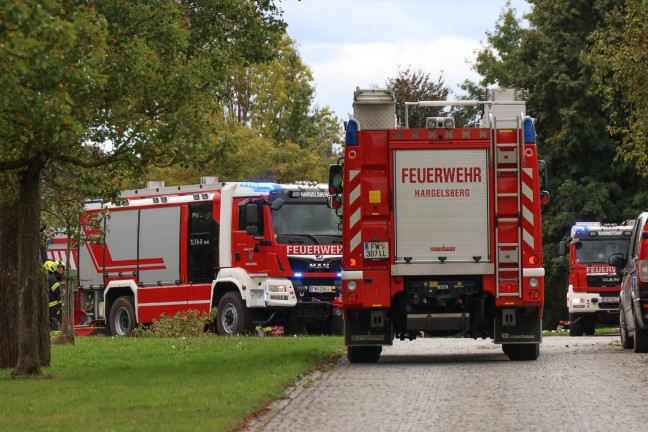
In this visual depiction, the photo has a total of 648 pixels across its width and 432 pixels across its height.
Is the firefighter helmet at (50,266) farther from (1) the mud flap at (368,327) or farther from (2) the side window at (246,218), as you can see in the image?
(1) the mud flap at (368,327)

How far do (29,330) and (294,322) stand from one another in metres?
13.5

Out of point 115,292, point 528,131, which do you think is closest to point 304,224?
point 115,292

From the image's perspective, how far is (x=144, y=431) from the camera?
11.4 metres

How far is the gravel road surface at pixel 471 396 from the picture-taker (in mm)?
12141

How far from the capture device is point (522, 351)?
20.0 metres

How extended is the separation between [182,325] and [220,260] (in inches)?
97.0

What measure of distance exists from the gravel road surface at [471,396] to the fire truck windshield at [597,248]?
51.9ft

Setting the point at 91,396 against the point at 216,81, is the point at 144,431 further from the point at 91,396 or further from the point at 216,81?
the point at 216,81

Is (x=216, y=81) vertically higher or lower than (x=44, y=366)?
higher

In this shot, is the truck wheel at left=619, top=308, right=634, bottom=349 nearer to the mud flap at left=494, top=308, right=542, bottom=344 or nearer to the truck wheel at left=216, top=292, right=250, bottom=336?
the mud flap at left=494, top=308, right=542, bottom=344

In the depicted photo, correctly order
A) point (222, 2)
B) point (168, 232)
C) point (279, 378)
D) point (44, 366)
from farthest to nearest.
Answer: point (168, 232) → point (222, 2) → point (44, 366) → point (279, 378)

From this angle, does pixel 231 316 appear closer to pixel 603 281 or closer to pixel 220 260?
pixel 220 260

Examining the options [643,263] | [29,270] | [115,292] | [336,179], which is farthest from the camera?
[115,292]

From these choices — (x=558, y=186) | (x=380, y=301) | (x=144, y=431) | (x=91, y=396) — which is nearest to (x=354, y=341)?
(x=380, y=301)
